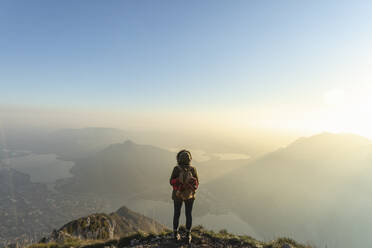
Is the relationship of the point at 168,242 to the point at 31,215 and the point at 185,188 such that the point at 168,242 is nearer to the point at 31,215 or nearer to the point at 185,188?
the point at 185,188

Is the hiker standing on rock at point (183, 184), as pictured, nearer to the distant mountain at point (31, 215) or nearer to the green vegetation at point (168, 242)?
the green vegetation at point (168, 242)

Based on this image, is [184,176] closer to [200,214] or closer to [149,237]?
[149,237]

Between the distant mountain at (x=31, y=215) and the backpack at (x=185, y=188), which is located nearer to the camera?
the backpack at (x=185, y=188)

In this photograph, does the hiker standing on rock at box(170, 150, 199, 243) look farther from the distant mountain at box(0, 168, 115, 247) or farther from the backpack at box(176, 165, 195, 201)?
the distant mountain at box(0, 168, 115, 247)

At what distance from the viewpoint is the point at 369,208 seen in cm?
18000

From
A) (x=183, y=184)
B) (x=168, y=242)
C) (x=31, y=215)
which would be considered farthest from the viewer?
(x=31, y=215)

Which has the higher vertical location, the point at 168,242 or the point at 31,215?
the point at 168,242

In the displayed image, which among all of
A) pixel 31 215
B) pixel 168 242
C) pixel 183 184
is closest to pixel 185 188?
pixel 183 184

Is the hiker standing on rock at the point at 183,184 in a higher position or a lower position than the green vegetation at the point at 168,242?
higher

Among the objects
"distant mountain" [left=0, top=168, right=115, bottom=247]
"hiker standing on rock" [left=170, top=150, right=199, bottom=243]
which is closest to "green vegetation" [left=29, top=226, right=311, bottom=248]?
"hiker standing on rock" [left=170, top=150, right=199, bottom=243]

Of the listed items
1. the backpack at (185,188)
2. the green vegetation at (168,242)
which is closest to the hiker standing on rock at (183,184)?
the backpack at (185,188)

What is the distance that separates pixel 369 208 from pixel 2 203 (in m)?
361

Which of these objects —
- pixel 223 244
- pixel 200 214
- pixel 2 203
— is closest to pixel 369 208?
pixel 200 214

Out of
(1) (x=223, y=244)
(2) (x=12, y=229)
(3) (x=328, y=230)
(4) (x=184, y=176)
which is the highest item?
(4) (x=184, y=176)
